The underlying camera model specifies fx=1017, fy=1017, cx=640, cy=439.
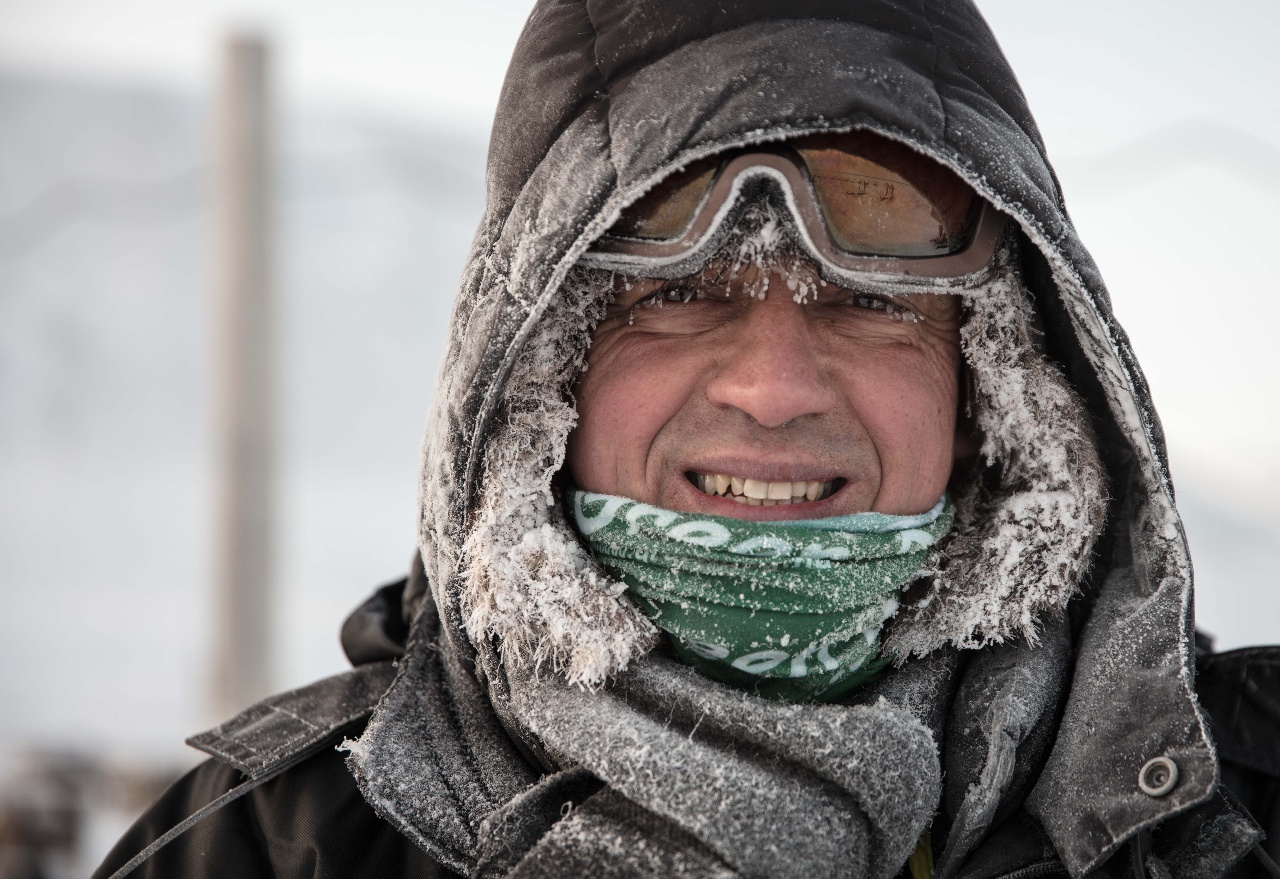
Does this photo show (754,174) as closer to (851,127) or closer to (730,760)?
(851,127)

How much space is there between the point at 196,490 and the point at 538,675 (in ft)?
34.2

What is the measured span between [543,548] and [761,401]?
38 centimetres

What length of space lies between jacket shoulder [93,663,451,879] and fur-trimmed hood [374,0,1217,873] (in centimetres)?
26

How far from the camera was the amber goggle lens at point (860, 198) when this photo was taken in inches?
54.5

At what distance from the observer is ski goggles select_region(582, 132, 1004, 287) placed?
1371mm

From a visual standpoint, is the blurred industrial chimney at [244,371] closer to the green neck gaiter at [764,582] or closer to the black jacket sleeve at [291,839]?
the black jacket sleeve at [291,839]

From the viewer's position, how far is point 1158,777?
4.29 ft

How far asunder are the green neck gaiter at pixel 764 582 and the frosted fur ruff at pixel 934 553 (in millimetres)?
50

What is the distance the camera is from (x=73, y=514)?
1009 cm

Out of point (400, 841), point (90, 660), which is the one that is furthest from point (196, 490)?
point (400, 841)

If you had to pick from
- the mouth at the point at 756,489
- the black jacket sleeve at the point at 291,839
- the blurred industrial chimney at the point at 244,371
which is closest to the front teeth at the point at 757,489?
the mouth at the point at 756,489

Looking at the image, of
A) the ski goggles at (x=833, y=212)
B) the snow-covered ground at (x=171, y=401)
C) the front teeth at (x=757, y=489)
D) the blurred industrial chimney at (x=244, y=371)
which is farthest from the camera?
the snow-covered ground at (x=171, y=401)

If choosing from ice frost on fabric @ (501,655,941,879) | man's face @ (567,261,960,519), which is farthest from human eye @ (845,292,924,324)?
ice frost on fabric @ (501,655,941,879)

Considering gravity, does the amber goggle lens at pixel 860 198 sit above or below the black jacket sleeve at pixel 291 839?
above
